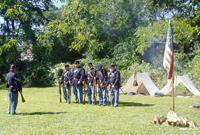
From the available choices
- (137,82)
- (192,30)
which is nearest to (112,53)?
(137,82)

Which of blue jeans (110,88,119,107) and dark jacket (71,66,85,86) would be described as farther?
dark jacket (71,66,85,86)

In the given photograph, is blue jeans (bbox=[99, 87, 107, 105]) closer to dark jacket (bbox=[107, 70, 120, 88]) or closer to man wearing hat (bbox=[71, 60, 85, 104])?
dark jacket (bbox=[107, 70, 120, 88])

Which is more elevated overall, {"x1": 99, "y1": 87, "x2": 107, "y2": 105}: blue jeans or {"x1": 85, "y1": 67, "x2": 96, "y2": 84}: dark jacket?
{"x1": 85, "y1": 67, "x2": 96, "y2": 84}: dark jacket

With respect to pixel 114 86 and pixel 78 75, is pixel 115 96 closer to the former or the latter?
pixel 114 86

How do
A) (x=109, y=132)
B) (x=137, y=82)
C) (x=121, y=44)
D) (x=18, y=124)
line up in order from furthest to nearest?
(x=121, y=44) < (x=137, y=82) < (x=18, y=124) < (x=109, y=132)

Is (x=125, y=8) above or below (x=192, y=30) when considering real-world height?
above

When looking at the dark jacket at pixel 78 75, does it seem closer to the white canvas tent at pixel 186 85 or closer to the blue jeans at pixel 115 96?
the blue jeans at pixel 115 96

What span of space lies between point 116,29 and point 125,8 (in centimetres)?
209

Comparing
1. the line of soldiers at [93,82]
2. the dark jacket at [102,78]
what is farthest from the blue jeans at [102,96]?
the dark jacket at [102,78]

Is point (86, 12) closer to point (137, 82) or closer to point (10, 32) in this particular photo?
point (10, 32)

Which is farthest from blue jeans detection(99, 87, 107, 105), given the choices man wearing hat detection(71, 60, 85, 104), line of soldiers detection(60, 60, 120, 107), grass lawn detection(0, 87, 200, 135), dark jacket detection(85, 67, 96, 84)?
grass lawn detection(0, 87, 200, 135)

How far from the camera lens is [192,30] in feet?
31.1

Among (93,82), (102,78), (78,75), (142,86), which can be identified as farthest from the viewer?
(142,86)

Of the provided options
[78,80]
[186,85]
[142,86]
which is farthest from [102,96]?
[186,85]
